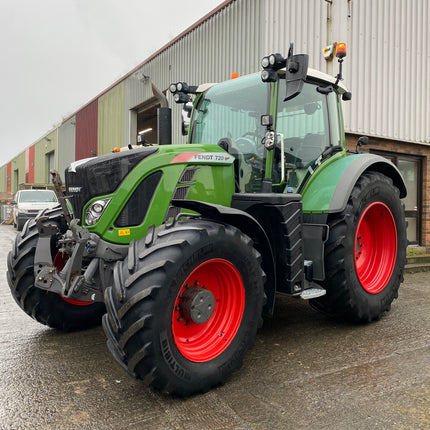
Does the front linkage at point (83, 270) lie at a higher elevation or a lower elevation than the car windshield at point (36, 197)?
lower

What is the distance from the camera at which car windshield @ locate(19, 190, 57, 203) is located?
52.0 ft

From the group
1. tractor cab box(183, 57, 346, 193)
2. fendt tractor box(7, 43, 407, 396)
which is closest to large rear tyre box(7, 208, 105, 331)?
fendt tractor box(7, 43, 407, 396)

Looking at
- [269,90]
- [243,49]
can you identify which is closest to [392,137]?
[243,49]

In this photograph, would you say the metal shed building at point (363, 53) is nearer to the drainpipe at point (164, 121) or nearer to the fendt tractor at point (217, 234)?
the fendt tractor at point (217, 234)

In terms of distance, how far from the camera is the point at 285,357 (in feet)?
10.4

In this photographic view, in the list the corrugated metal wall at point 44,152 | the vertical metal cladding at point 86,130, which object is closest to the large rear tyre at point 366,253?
the vertical metal cladding at point 86,130

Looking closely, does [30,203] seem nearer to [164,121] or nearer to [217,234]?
[164,121]

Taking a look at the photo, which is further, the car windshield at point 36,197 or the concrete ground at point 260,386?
the car windshield at point 36,197

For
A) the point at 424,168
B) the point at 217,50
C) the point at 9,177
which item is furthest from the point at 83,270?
the point at 9,177

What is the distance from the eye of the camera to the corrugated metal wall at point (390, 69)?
303 inches

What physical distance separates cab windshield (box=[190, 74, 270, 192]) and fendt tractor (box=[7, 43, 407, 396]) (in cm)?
1

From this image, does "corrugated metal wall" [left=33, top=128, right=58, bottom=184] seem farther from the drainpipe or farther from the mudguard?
the mudguard

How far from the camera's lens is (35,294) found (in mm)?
3449

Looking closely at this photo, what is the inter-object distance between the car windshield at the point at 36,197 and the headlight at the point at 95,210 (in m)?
13.8
